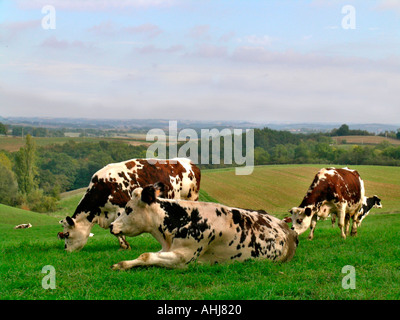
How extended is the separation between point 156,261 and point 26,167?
96.8 metres

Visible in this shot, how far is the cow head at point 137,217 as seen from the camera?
8570 millimetres

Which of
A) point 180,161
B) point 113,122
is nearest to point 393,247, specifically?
point 180,161

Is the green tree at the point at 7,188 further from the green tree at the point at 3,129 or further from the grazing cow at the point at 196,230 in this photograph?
the grazing cow at the point at 196,230

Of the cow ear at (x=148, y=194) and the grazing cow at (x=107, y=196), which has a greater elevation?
the cow ear at (x=148, y=194)

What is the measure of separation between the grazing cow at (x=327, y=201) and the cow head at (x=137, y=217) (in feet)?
23.6

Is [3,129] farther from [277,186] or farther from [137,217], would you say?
[137,217]

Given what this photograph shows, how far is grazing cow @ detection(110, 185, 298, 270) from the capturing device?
837 cm

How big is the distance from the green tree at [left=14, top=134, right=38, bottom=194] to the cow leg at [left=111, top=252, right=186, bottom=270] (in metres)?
94.1

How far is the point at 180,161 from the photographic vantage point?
52.3 feet

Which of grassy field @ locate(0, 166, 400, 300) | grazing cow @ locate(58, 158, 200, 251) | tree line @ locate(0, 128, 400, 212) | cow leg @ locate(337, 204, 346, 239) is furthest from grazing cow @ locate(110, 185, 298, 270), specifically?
tree line @ locate(0, 128, 400, 212)

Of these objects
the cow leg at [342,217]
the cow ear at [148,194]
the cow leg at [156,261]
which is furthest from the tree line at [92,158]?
the cow leg at [156,261]

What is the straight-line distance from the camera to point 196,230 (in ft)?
27.6
